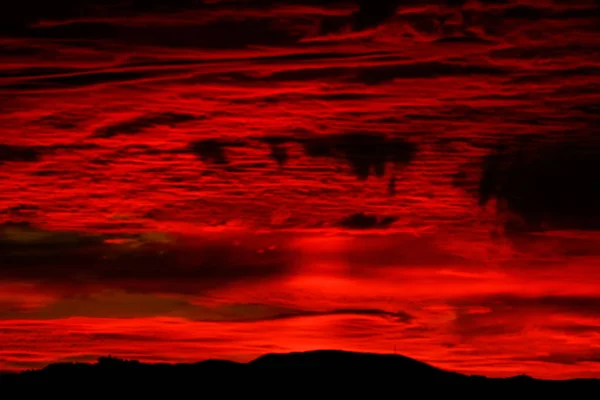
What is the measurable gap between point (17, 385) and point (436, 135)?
21.8 ft

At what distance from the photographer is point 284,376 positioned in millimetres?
17672

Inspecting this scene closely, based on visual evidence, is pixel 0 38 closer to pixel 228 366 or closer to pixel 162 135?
pixel 162 135

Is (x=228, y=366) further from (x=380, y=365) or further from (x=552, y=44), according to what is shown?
(x=552, y=44)

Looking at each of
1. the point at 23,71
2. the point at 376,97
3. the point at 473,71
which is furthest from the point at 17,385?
the point at 473,71

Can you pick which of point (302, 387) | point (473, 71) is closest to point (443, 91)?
point (473, 71)

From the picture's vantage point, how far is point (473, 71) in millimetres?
16188

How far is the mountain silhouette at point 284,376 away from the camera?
17.2m

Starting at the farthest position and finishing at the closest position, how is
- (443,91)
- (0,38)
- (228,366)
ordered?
1. (228,366)
2. (443,91)
3. (0,38)

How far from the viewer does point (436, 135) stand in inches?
676

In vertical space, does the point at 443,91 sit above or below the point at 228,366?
above

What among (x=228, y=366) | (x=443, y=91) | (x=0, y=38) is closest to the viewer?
(x=0, y=38)

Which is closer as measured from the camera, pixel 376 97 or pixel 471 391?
pixel 376 97

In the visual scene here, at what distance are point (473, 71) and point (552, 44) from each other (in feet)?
3.60

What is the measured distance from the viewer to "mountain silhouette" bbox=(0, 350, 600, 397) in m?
17.2
